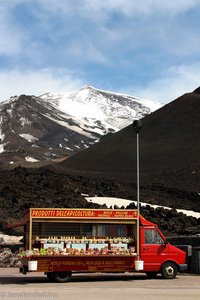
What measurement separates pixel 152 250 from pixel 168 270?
3.01 feet

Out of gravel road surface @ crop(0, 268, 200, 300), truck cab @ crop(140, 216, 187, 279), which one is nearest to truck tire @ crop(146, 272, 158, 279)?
gravel road surface @ crop(0, 268, 200, 300)

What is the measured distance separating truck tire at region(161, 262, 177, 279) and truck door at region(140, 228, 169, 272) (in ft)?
0.68

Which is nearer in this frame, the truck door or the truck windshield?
the truck door

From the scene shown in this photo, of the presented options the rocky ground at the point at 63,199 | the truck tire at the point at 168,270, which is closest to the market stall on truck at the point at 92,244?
the truck tire at the point at 168,270

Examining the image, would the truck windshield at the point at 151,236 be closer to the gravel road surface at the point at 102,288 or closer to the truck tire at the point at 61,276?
the gravel road surface at the point at 102,288

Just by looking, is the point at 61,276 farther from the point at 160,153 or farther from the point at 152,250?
the point at 160,153

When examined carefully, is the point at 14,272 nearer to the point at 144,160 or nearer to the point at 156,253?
the point at 156,253

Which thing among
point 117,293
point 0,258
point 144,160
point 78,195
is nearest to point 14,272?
point 0,258

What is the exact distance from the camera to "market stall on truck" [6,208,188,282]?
21.6m

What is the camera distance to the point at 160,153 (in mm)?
124688

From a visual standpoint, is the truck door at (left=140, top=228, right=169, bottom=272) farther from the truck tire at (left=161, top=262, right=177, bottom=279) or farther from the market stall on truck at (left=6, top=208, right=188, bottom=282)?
the truck tire at (left=161, top=262, right=177, bottom=279)

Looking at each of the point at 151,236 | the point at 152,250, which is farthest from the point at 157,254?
the point at 151,236

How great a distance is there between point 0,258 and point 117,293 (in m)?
14.5

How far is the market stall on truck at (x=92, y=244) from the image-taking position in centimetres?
2159
